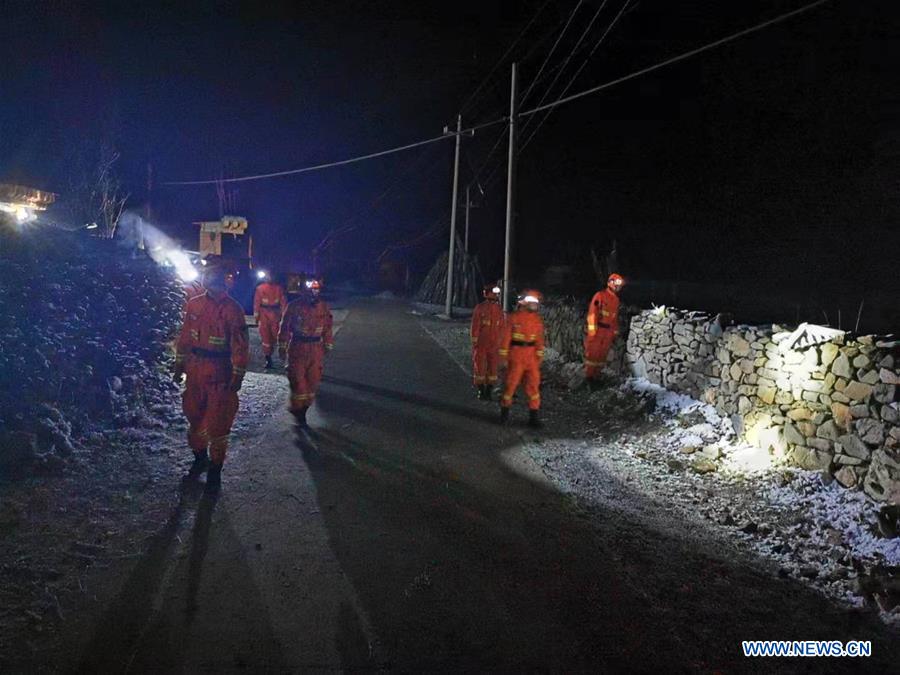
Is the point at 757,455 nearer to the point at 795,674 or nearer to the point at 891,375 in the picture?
the point at 891,375

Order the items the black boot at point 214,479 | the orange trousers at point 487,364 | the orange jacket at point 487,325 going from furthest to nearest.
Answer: the orange trousers at point 487,364 → the orange jacket at point 487,325 → the black boot at point 214,479

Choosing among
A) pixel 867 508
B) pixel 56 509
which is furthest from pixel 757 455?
pixel 56 509

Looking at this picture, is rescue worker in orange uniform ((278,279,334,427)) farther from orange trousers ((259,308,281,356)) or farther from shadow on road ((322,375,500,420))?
orange trousers ((259,308,281,356))

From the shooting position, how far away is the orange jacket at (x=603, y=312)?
10945 millimetres

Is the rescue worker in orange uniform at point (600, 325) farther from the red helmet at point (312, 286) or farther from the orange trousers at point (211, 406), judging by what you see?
the orange trousers at point (211, 406)

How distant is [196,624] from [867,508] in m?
5.27

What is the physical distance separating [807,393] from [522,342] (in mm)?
3571

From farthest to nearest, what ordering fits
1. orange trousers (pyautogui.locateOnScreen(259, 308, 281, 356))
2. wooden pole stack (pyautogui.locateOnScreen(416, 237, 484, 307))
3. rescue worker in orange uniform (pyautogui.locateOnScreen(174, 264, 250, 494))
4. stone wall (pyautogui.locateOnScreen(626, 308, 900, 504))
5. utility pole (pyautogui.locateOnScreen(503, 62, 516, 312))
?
wooden pole stack (pyautogui.locateOnScreen(416, 237, 484, 307)) < utility pole (pyautogui.locateOnScreen(503, 62, 516, 312)) < orange trousers (pyautogui.locateOnScreen(259, 308, 281, 356)) < rescue worker in orange uniform (pyautogui.locateOnScreen(174, 264, 250, 494)) < stone wall (pyautogui.locateOnScreen(626, 308, 900, 504))

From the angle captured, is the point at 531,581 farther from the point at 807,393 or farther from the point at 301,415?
the point at 301,415

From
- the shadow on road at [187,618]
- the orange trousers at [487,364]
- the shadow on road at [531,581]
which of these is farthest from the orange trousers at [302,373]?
the shadow on road at [187,618]

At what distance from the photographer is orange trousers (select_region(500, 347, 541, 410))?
873cm

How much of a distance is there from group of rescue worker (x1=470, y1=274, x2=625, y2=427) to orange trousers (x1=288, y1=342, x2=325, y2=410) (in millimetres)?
2666

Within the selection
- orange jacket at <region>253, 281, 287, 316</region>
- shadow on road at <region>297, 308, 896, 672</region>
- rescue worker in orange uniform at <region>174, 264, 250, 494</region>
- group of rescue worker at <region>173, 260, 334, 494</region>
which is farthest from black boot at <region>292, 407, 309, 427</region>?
orange jacket at <region>253, 281, 287, 316</region>

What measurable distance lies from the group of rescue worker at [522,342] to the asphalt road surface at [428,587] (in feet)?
7.48
